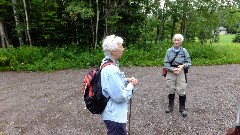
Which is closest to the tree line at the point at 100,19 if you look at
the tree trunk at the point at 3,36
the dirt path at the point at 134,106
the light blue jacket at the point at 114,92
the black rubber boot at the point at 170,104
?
the tree trunk at the point at 3,36

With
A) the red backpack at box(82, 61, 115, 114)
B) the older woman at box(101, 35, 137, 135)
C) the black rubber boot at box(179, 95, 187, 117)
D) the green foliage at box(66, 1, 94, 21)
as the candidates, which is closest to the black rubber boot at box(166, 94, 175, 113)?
the black rubber boot at box(179, 95, 187, 117)

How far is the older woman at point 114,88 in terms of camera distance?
3012 millimetres

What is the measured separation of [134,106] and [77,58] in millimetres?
7031

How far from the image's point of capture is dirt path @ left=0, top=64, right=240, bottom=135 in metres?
5.52

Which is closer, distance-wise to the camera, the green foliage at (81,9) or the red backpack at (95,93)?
the red backpack at (95,93)

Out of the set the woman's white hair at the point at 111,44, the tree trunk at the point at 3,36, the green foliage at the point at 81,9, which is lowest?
Answer: the tree trunk at the point at 3,36

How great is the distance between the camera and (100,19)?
49.5 ft

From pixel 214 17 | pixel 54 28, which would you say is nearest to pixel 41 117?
pixel 54 28

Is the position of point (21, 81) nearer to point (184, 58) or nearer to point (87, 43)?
point (87, 43)

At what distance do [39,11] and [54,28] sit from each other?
1.21m

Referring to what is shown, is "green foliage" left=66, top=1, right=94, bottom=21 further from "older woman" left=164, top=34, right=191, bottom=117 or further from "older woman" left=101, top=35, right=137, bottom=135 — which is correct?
"older woman" left=101, top=35, right=137, bottom=135

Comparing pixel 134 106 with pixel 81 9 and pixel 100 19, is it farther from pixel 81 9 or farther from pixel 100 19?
pixel 100 19

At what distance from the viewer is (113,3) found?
15.1 metres

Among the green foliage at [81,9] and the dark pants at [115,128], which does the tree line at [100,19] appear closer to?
the green foliage at [81,9]
